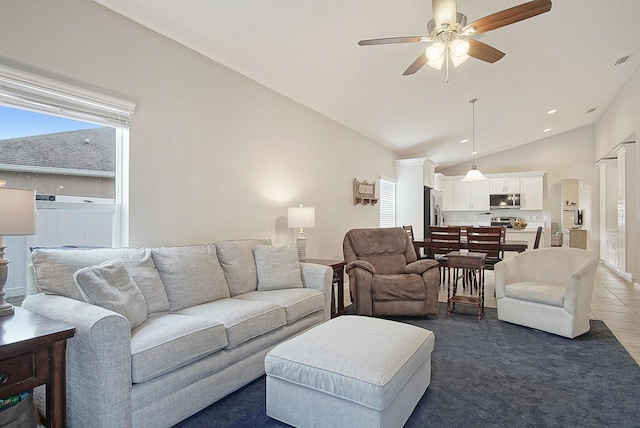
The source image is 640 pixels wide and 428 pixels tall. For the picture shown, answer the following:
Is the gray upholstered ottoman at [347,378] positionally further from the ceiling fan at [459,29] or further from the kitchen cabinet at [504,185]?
the kitchen cabinet at [504,185]

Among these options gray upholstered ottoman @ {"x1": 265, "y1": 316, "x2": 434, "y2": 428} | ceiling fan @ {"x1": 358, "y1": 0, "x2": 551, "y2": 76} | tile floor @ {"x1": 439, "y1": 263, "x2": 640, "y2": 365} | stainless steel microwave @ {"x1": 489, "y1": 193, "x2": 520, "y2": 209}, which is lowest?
tile floor @ {"x1": 439, "y1": 263, "x2": 640, "y2": 365}

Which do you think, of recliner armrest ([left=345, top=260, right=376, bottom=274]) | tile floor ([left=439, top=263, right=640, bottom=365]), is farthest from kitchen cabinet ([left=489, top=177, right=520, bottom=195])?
recliner armrest ([left=345, top=260, right=376, bottom=274])

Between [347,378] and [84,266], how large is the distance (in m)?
1.69

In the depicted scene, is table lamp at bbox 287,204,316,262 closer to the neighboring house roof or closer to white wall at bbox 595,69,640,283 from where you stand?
the neighboring house roof

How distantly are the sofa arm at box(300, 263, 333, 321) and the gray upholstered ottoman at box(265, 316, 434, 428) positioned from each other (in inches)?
43.9

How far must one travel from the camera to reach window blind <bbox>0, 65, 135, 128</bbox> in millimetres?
2211

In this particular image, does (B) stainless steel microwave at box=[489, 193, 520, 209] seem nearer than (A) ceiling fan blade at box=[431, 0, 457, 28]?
No

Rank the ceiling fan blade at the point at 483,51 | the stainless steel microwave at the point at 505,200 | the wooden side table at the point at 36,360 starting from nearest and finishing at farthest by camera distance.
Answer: the wooden side table at the point at 36,360 → the ceiling fan blade at the point at 483,51 → the stainless steel microwave at the point at 505,200

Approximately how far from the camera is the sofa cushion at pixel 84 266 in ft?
6.87

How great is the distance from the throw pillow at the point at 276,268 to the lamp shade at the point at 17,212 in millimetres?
1778

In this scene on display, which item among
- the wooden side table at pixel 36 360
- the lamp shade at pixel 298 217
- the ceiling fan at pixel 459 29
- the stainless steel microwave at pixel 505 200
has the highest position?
the ceiling fan at pixel 459 29

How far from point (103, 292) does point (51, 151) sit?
120cm

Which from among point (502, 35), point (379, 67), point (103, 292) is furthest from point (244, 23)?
point (502, 35)

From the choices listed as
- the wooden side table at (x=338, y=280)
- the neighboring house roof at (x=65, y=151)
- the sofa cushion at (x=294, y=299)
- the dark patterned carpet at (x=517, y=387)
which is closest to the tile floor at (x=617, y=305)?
the dark patterned carpet at (x=517, y=387)
